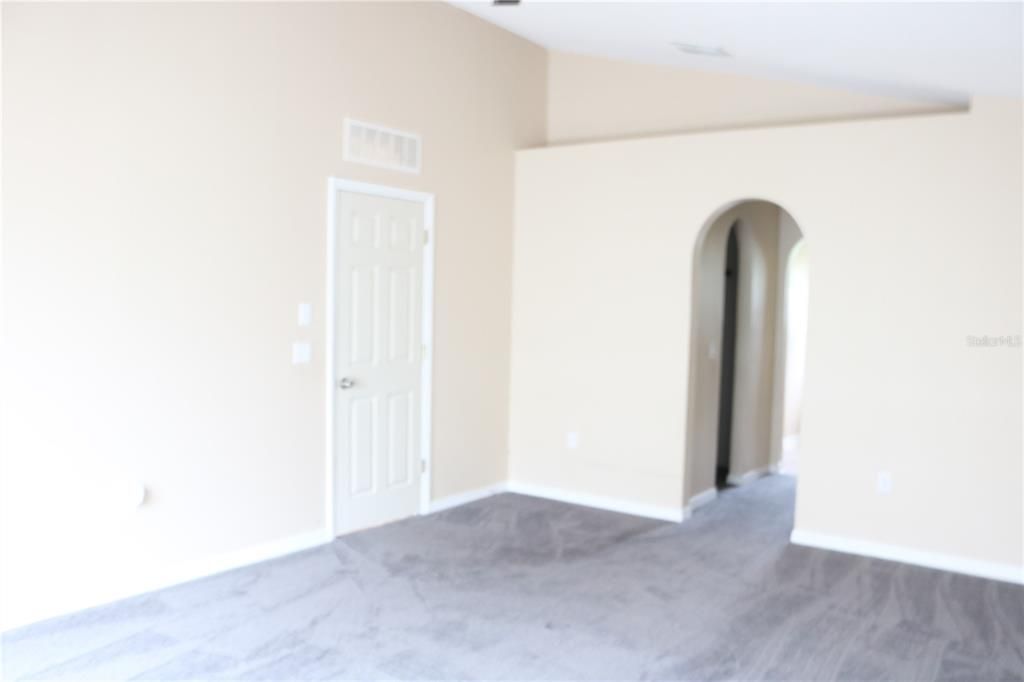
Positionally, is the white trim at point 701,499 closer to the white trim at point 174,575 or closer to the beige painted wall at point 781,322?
the beige painted wall at point 781,322

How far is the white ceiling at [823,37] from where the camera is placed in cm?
317

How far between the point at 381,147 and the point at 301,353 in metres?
1.34

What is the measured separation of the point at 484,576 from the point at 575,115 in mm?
3548

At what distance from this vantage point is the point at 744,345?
648 centimetres

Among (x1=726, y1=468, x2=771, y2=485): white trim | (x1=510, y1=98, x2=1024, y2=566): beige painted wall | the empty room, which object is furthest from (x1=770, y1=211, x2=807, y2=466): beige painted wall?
(x1=510, y1=98, x2=1024, y2=566): beige painted wall

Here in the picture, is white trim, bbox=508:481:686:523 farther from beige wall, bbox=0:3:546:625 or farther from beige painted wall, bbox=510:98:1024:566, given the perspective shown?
beige wall, bbox=0:3:546:625

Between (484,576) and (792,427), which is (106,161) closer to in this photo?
(484,576)

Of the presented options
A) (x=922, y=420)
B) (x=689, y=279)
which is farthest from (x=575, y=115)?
(x=922, y=420)

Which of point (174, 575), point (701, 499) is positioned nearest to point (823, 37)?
point (701, 499)

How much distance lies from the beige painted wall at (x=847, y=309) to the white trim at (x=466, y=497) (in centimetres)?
49

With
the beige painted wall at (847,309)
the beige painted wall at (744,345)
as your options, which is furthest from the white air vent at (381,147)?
the beige painted wall at (744,345)

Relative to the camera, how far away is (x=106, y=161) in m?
3.55

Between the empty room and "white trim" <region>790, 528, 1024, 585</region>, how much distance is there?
0.02 metres

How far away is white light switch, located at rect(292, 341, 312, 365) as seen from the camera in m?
4.42
